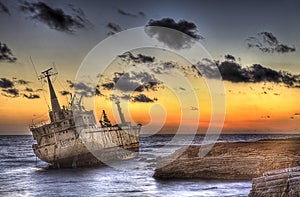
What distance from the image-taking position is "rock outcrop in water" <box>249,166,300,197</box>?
15.2 m

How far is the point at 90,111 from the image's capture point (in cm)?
5331

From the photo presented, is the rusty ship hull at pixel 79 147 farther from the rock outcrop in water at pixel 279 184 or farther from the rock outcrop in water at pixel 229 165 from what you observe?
the rock outcrop in water at pixel 279 184

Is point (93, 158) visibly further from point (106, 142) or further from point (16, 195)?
point (16, 195)

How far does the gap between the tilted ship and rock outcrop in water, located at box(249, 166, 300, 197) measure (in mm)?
35065

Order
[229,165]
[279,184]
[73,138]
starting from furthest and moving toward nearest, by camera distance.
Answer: [73,138], [229,165], [279,184]

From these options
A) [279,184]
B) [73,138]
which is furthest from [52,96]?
[279,184]

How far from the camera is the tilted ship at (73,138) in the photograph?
160ft

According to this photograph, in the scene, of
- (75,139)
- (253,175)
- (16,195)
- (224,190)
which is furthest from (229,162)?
(75,139)

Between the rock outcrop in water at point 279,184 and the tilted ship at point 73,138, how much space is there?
35.1 m

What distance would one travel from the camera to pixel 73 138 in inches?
1908

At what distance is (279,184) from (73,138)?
120ft

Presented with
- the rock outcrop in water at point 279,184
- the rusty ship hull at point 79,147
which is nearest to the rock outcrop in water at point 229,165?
the rock outcrop in water at point 279,184

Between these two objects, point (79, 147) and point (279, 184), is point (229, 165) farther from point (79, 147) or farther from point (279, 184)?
point (79, 147)

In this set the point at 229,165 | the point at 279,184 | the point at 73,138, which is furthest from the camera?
the point at 73,138
